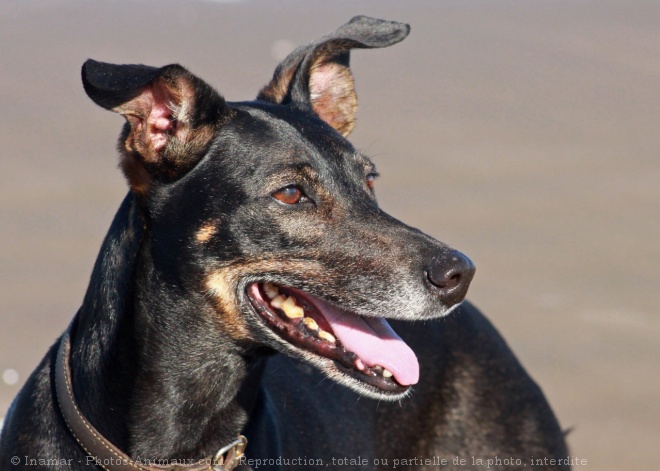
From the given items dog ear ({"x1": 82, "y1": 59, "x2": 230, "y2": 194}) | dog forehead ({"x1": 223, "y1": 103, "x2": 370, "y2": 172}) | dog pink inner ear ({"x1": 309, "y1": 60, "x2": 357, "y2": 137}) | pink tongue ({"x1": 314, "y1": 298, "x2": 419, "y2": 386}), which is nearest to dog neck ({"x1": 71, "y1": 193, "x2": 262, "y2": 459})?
dog ear ({"x1": 82, "y1": 59, "x2": 230, "y2": 194})

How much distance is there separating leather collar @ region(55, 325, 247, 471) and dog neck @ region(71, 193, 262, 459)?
0.17 feet

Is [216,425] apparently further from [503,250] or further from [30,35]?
[30,35]

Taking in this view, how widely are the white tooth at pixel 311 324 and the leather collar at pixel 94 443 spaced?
20.7 inches

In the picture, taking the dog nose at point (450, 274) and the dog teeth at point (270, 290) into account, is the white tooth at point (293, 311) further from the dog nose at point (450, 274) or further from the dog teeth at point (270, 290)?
the dog nose at point (450, 274)

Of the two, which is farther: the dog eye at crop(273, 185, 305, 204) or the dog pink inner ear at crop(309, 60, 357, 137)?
the dog pink inner ear at crop(309, 60, 357, 137)

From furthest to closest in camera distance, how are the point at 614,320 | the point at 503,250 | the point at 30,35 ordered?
the point at 30,35 < the point at 503,250 < the point at 614,320

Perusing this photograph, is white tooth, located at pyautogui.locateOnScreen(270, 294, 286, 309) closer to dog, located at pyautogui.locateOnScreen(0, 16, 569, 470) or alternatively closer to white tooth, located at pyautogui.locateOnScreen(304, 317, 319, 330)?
dog, located at pyautogui.locateOnScreen(0, 16, 569, 470)

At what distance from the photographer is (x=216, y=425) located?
14.9ft

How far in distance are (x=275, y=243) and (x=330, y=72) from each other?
1.30 metres

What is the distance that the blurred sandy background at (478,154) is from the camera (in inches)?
360

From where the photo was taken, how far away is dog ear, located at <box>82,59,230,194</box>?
4.44m

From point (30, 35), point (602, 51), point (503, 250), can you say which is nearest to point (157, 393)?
point (503, 250)

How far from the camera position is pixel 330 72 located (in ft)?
17.8

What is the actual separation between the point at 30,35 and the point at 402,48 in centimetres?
479
